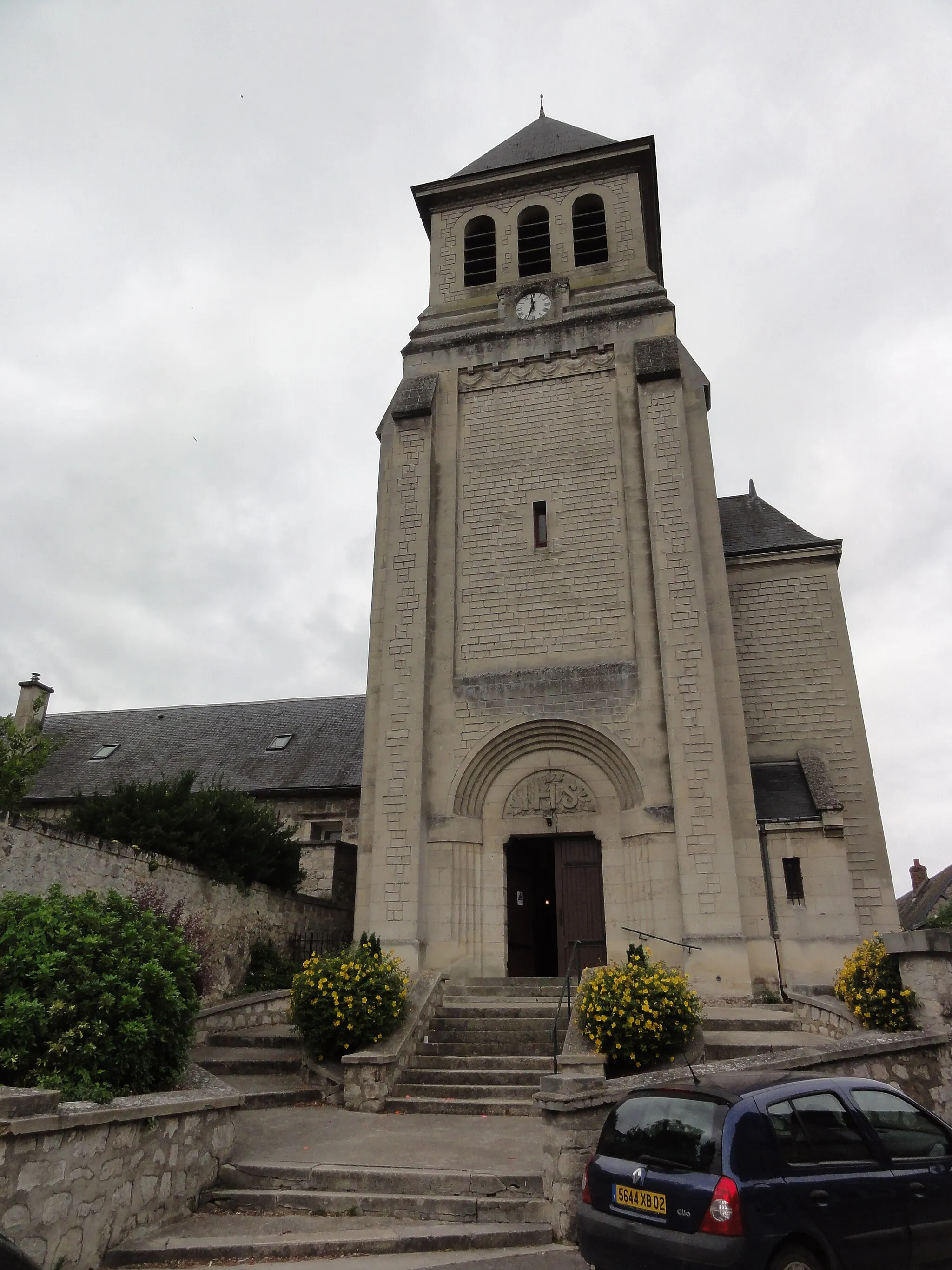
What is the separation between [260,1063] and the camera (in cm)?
1038

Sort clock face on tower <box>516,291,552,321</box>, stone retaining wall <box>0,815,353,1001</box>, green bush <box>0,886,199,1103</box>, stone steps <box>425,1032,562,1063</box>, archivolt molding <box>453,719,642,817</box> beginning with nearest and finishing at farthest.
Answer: green bush <box>0,886,199,1103</box>, stone retaining wall <box>0,815,353,1001</box>, stone steps <box>425,1032,562,1063</box>, archivolt molding <box>453,719,642,817</box>, clock face on tower <box>516,291,552,321</box>

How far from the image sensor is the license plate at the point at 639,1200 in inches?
167

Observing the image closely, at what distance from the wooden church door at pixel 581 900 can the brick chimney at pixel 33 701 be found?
19011 mm

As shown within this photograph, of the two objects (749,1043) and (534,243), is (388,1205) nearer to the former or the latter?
(749,1043)

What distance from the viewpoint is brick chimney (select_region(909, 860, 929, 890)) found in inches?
1642

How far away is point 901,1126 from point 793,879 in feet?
28.2

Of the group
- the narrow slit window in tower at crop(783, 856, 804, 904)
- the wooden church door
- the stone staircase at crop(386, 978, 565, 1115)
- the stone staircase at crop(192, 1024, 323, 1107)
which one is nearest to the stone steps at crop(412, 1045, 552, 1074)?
the stone staircase at crop(386, 978, 565, 1115)

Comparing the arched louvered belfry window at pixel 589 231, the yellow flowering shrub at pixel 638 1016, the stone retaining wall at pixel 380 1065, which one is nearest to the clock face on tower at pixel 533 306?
the arched louvered belfry window at pixel 589 231

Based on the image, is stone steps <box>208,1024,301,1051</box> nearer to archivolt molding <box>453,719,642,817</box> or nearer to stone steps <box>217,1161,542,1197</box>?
archivolt molding <box>453,719,642,817</box>

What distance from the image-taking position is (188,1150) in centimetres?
610

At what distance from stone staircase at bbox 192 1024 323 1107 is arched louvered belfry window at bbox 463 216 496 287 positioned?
621 inches

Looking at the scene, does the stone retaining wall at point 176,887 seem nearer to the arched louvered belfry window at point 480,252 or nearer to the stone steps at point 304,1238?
the stone steps at point 304,1238

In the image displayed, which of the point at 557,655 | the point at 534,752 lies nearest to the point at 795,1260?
the point at 534,752

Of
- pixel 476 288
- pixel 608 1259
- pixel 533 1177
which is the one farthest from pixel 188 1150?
pixel 476 288
